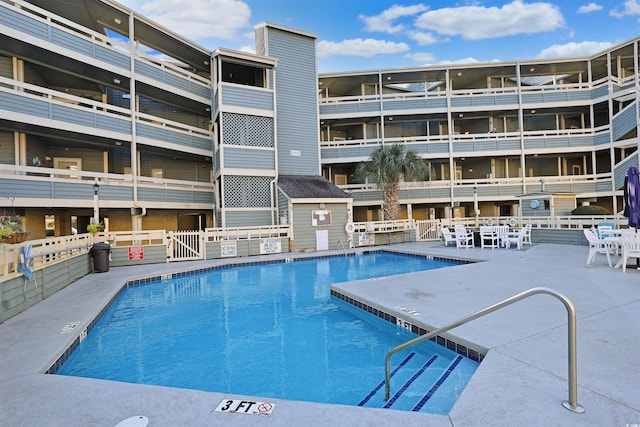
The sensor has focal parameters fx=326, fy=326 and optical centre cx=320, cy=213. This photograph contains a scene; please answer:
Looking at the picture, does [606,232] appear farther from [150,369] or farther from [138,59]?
[138,59]

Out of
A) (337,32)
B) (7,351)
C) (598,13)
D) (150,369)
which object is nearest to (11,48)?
(7,351)

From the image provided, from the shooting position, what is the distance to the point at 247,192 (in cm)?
1647

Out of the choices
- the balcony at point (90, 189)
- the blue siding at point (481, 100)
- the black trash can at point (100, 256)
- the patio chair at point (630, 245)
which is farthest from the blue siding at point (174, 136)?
the patio chair at point (630, 245)

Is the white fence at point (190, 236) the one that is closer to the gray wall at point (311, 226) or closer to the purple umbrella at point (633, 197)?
the gray wall at point (311, 226)

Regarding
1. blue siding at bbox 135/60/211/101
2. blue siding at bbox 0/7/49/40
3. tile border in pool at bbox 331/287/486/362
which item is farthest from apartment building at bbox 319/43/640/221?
tile border in pool at bbox 331/287/486/362

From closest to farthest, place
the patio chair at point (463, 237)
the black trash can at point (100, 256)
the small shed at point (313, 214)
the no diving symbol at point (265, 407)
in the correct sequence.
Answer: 1. the no diving symbol at point (265, 407)
2. the black trash can at point (100, 256)
3. the patio chair at point (463, 237)
4. the small shed at point (313, 214)

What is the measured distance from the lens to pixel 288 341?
532cm

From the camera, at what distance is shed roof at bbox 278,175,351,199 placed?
52.6 feet

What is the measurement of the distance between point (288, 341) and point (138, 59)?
51.7ft

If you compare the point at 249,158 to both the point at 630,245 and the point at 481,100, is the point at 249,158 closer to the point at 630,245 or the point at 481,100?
the point at 630,245

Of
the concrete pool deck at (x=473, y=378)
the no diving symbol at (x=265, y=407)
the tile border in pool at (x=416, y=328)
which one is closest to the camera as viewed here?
the concrete pool deck at (x=473, y=378)

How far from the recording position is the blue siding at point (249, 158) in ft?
52.5

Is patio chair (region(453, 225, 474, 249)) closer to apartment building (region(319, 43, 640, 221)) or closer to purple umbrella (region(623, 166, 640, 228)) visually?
apartment building (region(319, 43, 640, 221))

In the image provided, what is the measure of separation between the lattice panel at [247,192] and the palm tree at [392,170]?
5.86m
